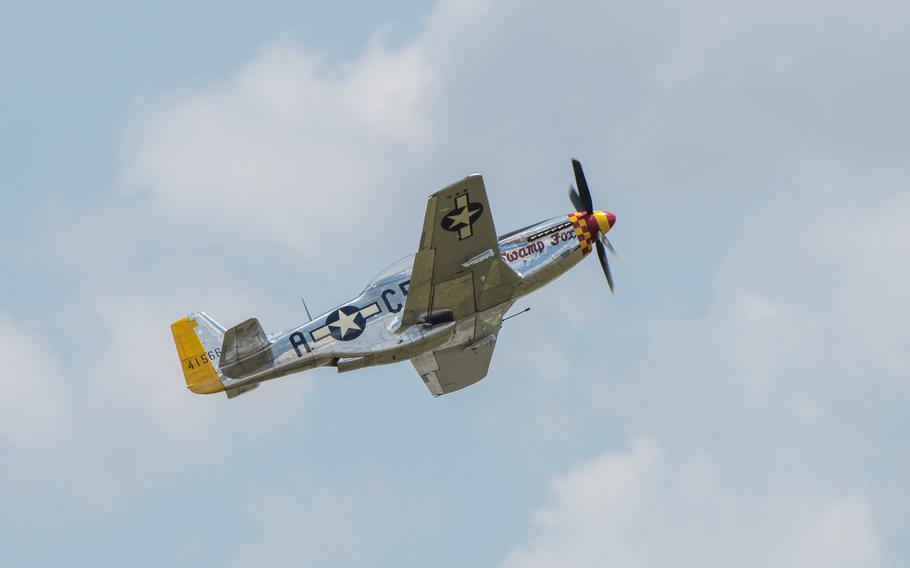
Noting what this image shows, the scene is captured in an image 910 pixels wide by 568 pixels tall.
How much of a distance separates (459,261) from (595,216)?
4267 mm

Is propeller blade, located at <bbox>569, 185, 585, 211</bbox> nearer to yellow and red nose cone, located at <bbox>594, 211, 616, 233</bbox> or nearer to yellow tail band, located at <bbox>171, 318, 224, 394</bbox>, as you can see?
yellow and red nose cone, located at <bbox>594, 211, 616, 233</bbox>

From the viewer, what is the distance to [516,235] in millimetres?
31719

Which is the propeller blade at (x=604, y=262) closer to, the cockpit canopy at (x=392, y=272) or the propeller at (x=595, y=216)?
the propeller at (x=595, y=216)

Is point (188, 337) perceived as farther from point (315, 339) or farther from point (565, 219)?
point (565, 219)

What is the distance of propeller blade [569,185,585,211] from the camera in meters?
33.0

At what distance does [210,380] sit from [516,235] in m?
7.57

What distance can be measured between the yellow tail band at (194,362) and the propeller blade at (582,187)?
937 centimetres

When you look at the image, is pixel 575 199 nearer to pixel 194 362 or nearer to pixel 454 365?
pixel 454 365

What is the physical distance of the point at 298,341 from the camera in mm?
30547

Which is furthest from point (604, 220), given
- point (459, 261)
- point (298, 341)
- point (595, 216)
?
point (298, 341)

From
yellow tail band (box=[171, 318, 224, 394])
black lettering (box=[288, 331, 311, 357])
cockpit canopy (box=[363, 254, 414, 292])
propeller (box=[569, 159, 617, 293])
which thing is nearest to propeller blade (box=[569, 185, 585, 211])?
propeller (box=[569, 159, 617, 293])

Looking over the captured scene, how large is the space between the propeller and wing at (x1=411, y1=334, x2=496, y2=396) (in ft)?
10.4

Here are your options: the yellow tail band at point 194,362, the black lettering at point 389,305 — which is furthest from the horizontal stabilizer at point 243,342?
the black lettering at point 389,305

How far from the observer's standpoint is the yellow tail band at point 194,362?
30.8 m
